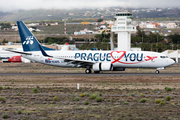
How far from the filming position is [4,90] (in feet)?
97.6

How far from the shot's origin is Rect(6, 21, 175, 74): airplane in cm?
4731

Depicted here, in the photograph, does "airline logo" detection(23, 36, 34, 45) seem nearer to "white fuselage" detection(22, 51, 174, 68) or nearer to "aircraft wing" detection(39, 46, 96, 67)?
"white fuselage" detection(22, 51, 174, 68)

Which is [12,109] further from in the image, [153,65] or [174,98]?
[153,65]

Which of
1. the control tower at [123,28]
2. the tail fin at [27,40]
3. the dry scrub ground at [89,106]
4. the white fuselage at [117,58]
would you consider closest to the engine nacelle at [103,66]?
the white fuselage at [117,58]

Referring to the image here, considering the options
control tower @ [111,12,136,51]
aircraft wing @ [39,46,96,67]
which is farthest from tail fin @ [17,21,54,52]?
control tower @ [111,12,136,51]

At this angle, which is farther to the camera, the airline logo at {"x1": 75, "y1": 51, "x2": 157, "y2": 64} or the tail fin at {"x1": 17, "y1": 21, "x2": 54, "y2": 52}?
the tail fin at {"x1": 17, "y1": 21, "x2": 54, "y2": 52}

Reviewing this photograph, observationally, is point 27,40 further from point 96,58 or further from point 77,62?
point 96,58

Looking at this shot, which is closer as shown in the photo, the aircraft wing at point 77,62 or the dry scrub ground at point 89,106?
the dry scrub ground at point 89,106

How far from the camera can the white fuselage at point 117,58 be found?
4725 centimetres

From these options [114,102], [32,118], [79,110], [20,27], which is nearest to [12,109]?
[32,118]

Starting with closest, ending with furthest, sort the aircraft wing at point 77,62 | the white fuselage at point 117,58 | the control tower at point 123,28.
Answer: the white fuselage at point 117,58
the aircraft wing at point 77,62
the control tower at point 123,28

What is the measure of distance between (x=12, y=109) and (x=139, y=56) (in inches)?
1187

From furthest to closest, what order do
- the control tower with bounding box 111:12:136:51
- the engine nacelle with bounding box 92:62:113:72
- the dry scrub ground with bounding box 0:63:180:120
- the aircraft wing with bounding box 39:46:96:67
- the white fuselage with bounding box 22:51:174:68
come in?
the control tower with bounding box 111:12:136:51 < the aircraft wing with bounding box 39:46:96:67 < the engine nacelle with bounding box 92:62:113:72 < the white fuselage with bounding box 22:51:174:68 < the dry scrub ground with bounding box 0:63:180:120

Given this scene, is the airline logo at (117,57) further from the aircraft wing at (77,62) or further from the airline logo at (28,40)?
the airline logo at (28,40)
